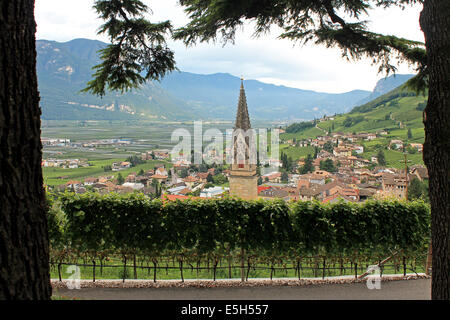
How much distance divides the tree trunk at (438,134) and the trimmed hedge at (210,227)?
2.77 meters

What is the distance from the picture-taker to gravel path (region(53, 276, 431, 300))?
4.58 m

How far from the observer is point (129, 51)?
616 cm

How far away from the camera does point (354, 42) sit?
625 cm

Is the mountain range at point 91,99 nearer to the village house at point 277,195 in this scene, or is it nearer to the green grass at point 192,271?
the village house at point 277,195

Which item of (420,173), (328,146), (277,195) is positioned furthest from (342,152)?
(277,195)

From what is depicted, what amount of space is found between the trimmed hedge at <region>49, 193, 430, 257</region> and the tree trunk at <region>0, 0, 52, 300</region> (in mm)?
3794

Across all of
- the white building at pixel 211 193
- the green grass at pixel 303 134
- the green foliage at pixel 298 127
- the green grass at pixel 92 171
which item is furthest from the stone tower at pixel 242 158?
the green foliage at pixel 298 127

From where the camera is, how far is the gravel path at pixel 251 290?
15.0 ft

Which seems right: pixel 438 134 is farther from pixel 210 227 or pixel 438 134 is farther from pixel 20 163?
pixel 210 227

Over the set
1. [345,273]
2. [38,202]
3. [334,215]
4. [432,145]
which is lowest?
[345,273]

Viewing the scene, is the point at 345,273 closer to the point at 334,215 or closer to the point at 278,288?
the point at 334,215

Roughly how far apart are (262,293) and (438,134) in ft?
11.2
